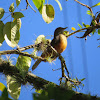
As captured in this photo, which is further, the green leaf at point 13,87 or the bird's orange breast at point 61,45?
the bird's orange breast at point 61,45

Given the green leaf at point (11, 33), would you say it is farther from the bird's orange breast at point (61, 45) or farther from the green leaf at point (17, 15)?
the bird's orange breast at point (61, 45)

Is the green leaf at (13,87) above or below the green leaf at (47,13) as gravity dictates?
below

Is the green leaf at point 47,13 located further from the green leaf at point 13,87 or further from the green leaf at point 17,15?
the green leaf at point 13,87

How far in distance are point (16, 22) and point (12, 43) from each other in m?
0.09

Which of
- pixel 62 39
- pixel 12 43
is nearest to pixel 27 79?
pixel 12 43

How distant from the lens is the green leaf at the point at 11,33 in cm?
64

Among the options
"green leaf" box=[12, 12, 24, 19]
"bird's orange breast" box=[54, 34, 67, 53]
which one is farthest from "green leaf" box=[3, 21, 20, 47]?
"bird's orange breast" box=[54, 34, 67, 53]

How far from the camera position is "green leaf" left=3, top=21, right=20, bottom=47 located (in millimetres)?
639

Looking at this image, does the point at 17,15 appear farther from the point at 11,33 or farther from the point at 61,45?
the point at 61,45

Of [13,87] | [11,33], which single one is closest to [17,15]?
[11,33]

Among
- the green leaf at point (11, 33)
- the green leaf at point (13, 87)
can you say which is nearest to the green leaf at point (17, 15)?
the green leaf at point (11, 33)

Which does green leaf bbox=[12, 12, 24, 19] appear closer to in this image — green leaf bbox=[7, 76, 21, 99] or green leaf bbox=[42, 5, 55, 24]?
green leaf bbox=[42, 5, 55, 24]

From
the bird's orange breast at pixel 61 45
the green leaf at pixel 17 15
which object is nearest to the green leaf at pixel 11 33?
the green leaf at pixel 17 15

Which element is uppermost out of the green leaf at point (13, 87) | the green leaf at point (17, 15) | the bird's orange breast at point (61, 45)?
the bird's orange breast at point (61, 45)
